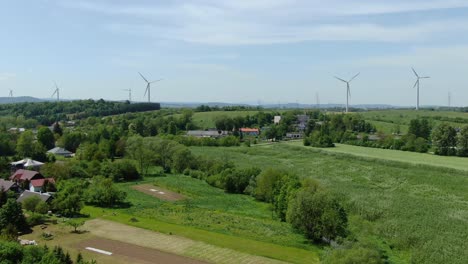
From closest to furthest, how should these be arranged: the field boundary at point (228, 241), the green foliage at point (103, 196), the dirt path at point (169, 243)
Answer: the dirt path at point (169, 243) → the field boundary at point (228, 241) → the green foliage at point (103, 196)

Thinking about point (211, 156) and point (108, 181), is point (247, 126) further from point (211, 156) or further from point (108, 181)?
point (108, 181)

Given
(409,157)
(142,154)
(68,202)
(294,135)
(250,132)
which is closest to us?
(68,202)

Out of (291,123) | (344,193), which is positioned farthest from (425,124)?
(344,193)

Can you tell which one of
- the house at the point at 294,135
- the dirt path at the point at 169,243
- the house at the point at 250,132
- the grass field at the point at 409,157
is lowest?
the dirt path at the point at 169,243

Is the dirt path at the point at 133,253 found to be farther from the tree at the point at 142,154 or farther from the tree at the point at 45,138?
the tree at the point at 45,138

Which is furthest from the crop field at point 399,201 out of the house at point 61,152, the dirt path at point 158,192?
the house at point 61,152

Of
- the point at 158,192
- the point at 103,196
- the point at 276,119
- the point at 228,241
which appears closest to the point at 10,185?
the point at 103,196

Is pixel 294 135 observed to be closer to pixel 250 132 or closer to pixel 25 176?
pixel 250 132

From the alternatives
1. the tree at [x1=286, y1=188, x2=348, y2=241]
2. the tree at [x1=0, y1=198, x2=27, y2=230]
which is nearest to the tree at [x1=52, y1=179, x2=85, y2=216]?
the tree at [x1=0, y1=198, x2=27, y2=230]
